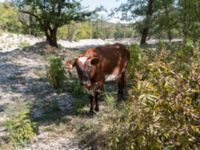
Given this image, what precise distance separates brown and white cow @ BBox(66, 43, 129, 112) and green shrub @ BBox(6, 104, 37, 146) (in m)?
1.26

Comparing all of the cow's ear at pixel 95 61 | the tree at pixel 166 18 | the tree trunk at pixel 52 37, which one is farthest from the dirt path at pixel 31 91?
the tree at pixel 166 18

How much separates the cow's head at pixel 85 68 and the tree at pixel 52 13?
8.78 m

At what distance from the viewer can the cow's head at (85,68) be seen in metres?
7.57

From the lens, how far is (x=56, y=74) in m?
10.1

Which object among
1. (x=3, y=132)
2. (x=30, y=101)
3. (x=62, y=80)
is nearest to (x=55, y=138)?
(x=3, y=132)

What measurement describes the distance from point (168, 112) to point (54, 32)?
544 inches

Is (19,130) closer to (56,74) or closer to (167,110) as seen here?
(56,74)

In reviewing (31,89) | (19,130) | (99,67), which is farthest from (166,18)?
(19,130)

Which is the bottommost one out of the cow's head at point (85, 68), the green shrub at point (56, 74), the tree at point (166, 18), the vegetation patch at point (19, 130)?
the vegetation patch at point (19, 130)

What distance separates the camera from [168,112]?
3.63 metres

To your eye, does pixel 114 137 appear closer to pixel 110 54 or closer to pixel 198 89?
pixel 198 89

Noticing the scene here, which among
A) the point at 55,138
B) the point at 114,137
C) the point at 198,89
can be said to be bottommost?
the point at 55,138

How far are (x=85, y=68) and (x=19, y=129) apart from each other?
1.65 metres

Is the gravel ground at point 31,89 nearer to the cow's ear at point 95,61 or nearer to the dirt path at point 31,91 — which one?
the dirt path at point 31,91
